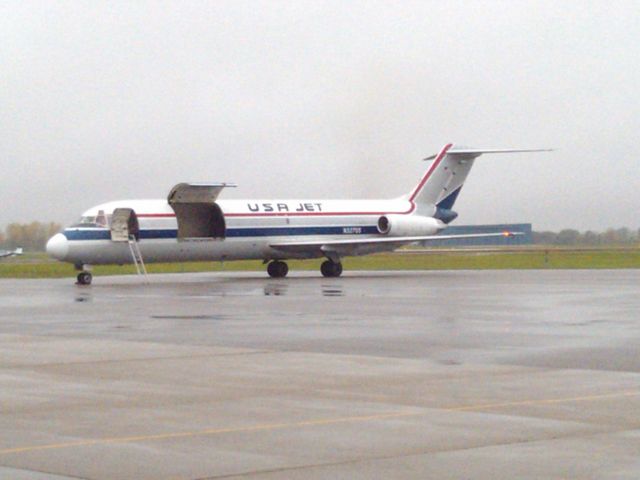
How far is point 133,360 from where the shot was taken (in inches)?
610

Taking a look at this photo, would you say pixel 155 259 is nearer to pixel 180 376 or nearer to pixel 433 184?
pixel 433 184

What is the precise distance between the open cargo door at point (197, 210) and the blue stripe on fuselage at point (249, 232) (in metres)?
0.65

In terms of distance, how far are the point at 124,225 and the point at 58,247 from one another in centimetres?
242

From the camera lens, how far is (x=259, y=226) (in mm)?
45188

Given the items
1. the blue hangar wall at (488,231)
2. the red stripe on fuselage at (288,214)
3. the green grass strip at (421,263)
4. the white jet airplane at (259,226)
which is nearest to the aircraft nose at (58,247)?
the white jet airplane at (259,226)

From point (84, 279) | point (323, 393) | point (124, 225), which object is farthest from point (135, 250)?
point (323, 393)

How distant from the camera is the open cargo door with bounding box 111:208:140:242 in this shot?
41.2m

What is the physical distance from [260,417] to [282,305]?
665 inches

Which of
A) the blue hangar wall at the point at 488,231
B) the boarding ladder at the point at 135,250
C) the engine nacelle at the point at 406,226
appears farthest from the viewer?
the blue hangar wall at the point at 488,231

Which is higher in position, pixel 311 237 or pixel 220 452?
pixel 311 237

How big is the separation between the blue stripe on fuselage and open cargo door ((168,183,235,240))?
2.12ft

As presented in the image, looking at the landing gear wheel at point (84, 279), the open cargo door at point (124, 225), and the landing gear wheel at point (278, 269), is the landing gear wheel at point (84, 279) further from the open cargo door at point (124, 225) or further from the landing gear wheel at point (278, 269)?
the landing gear wheel at point (278, 269)

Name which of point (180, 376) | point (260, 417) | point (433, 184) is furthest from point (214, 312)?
point (433, 184)

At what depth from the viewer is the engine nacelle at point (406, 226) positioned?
158ft
